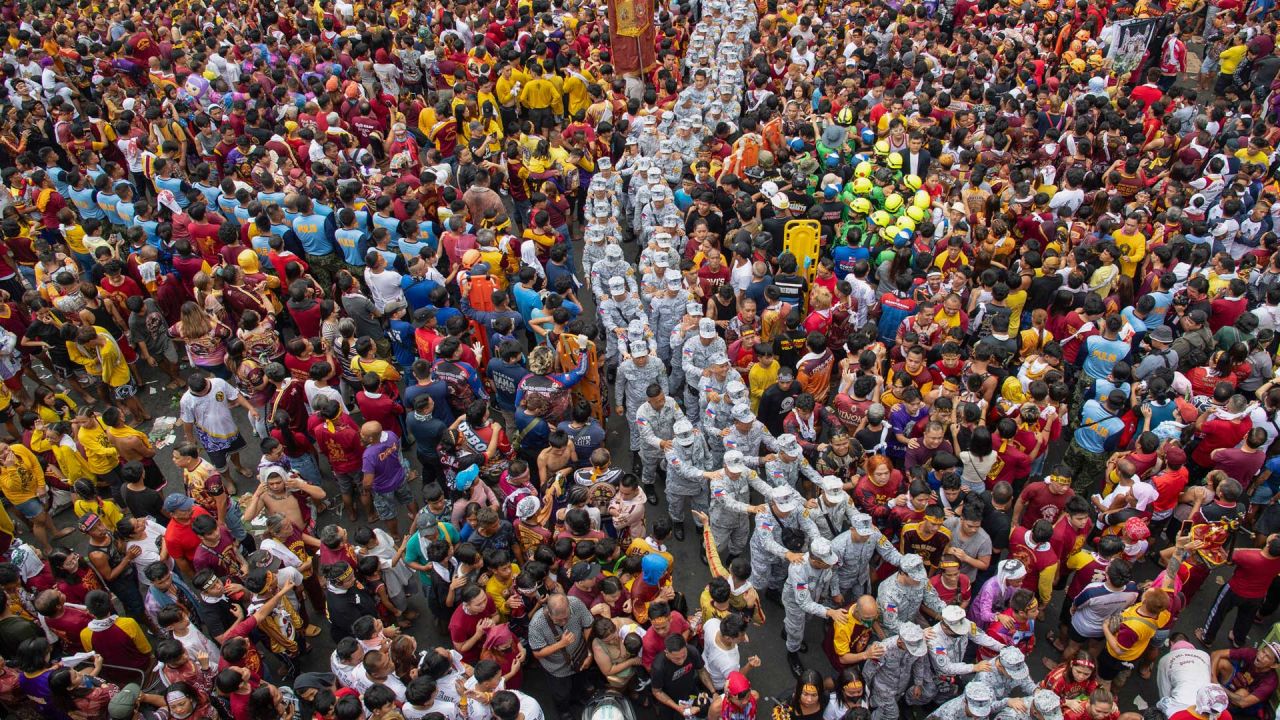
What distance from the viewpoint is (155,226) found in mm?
11320

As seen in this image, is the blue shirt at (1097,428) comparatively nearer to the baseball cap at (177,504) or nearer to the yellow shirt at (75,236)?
the baseball cap at (177,504)

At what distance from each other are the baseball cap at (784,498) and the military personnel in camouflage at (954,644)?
55.9 inches

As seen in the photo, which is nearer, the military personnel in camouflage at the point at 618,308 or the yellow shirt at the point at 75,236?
the military personnel in camouflage at the point at 618,308

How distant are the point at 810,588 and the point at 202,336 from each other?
6.82 meters

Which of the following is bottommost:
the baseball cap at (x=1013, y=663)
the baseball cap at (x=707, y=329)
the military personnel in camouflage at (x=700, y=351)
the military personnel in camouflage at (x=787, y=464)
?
the baseball cap at (x=1013, y=663)

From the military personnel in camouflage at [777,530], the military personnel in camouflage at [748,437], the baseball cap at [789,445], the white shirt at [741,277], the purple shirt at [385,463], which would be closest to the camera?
the military personnel in camouflage at [777,530]

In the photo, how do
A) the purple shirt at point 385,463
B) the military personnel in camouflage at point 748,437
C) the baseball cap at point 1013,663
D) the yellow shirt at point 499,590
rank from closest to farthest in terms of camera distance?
the baseball cap at point 1013,663 → the yellow shirt at point 499,590 → the military personnel in camouflage at point 748,437 → the purple shirt at point 385,463

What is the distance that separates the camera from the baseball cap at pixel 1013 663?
5.99 metres

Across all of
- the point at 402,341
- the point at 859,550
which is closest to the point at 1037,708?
the point at 859,550

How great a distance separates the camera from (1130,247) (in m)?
10.3

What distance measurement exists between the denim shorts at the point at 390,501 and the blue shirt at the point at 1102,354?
275 inches

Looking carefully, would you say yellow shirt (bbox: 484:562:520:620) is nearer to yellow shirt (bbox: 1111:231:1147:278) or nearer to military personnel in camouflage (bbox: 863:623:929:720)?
military personnel in camouflage (bbox: 863:623:929:720)

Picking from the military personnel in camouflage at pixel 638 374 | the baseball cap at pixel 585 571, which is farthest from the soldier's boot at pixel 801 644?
the military personnel in camouflage at pixel 638 374

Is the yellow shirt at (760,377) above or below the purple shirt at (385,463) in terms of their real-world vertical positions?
above
